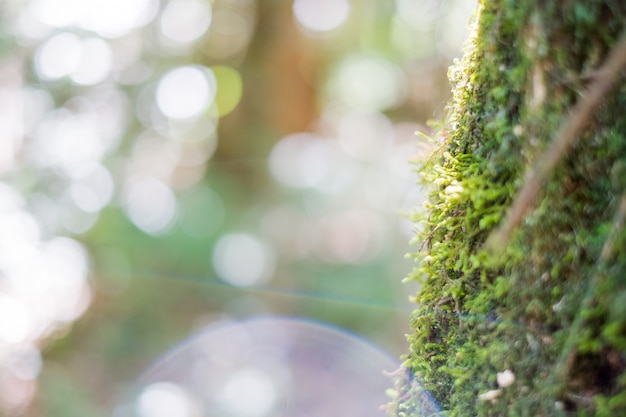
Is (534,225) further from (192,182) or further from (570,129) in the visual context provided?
(192,182)

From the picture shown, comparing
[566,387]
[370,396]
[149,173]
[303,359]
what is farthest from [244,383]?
[566,387]

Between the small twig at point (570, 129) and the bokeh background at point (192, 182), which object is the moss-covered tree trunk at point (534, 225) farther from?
the bokeh background at point (192, 182)

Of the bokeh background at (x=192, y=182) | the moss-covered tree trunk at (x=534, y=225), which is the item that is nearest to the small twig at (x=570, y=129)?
the moss-covered tree trunk at (x=534, y=225)

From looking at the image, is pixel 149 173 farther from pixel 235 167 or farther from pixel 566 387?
pixel 566 387

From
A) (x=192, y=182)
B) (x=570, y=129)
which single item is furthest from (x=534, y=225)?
(x=192, y=182)

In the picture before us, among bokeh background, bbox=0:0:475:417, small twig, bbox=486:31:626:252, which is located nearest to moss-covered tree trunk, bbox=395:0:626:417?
small twig, bbox=486:31:626:252

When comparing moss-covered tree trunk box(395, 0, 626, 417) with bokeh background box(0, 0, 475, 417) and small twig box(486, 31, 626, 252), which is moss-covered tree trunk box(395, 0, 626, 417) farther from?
bokeh background box(0, 0, 475, 417)
